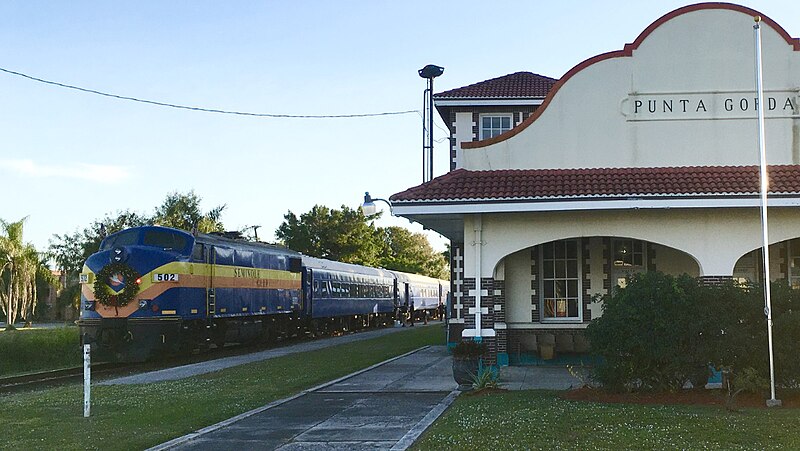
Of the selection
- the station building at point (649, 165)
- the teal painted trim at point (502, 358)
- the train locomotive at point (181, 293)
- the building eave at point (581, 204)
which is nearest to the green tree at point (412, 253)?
the train locomotive at point (181, 293)

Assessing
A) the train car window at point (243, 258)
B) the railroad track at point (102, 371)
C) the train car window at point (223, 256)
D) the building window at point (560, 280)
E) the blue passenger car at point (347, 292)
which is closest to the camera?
the building window at point (560, 280)

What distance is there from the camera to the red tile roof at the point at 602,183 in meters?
16.3

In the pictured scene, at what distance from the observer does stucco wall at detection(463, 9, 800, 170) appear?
57.5ft

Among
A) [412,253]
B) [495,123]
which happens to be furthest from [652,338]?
[412,253]

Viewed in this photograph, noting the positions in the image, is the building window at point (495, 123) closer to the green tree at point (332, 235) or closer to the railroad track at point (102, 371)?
the railroad track at point (102, 371)

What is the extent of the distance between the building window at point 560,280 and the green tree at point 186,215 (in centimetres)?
3591

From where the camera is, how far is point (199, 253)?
24.5 m

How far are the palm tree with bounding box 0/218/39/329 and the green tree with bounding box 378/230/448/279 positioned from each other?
1706 inches

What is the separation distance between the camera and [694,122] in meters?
17.8

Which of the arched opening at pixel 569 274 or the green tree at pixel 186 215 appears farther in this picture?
the green tree at pixel 186 215

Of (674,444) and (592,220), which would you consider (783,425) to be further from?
(592,220)

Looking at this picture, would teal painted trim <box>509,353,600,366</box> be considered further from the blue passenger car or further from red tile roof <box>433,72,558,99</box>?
the blue passenger car

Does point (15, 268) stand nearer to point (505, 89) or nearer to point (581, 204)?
point (505, 89)

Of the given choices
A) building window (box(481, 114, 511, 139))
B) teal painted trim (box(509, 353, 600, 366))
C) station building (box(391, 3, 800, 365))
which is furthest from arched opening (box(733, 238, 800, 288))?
building window (box(481, 114, 511, 139))
